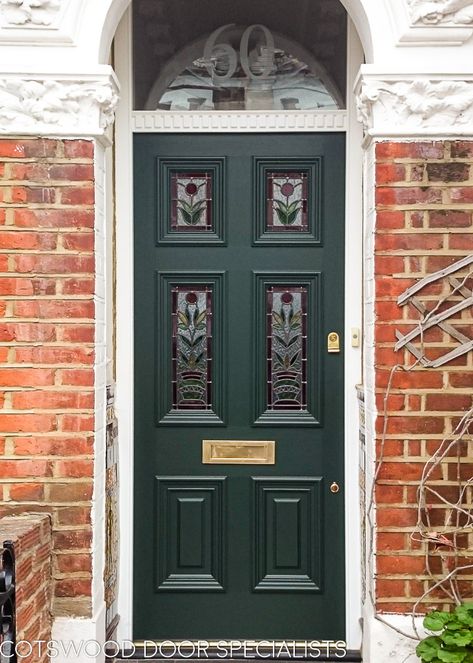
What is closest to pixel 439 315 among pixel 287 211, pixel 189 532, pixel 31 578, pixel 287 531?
pixel 287 211

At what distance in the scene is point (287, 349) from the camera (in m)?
4.04

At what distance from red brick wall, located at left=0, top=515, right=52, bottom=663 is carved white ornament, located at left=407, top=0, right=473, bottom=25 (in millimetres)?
2786

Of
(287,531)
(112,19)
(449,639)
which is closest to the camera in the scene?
(449,639)

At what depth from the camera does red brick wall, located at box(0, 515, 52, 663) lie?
2.92 meters

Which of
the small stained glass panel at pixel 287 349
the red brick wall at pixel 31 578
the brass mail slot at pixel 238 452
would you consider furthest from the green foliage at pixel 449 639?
the red brick wall at pixel 31 578

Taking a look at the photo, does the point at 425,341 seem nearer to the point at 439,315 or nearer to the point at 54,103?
the point at 439,315

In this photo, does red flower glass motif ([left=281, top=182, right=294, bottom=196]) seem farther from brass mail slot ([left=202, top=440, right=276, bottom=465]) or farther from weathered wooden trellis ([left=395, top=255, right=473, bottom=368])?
brass mail slot ([left=202, top=440, right=276, bottom=465])

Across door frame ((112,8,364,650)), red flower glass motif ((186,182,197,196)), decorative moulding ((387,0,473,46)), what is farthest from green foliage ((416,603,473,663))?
decorative moulding ((387,0,473,46))

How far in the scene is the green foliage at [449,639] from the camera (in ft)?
10.00

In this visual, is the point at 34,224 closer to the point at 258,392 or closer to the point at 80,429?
the point at 80,429

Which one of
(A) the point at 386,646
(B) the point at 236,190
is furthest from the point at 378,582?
(B) the point at 236,190

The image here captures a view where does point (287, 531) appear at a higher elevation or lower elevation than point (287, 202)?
lower

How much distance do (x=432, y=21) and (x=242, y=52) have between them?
1159 mm

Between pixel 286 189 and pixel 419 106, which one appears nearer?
pixel 419 106
